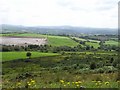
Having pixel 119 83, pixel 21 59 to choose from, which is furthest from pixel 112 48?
pixel 119 83

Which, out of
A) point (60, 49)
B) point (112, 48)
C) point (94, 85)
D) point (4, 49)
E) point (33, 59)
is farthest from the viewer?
point (112, 48)

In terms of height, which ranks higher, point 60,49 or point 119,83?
point 119,83

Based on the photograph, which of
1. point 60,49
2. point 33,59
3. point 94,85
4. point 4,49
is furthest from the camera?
point 60,49

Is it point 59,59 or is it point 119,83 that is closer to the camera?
point 119,83

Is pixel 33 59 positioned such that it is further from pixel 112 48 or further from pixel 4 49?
pixel 112 48

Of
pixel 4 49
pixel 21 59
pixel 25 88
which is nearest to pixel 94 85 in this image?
pixel 25 88

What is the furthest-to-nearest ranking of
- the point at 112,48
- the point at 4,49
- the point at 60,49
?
the point at 112,48 → the point at 60,49 → the point at 4,49

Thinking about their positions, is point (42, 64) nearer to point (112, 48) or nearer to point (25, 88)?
point (112, 48)

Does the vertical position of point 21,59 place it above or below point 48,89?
below

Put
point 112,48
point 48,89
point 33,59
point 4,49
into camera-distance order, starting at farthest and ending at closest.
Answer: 1. point 112,48
2. point 4,49
3. point 33,59
4. point 48,89
